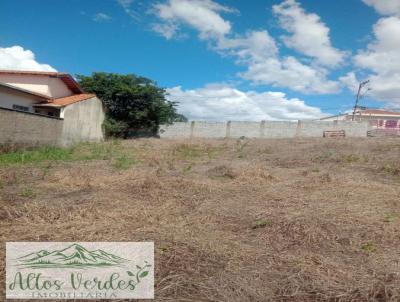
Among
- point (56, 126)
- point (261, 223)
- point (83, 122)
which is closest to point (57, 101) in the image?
point (83, 122)

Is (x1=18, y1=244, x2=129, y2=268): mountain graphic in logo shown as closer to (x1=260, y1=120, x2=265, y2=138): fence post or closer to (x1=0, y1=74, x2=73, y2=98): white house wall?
(x1=0, y1=74, x2=73, y2=98): white house wall

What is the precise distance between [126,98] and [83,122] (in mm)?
5430

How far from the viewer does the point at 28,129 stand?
13.1 meters

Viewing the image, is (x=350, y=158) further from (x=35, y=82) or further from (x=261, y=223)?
(x=35, y=82)

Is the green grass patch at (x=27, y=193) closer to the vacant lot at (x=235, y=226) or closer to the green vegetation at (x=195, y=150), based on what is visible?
the vacant lot at (x=235, y=226)

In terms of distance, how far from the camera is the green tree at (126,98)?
23.7 m

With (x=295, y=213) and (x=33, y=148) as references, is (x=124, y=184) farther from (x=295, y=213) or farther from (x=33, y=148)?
(x=33, y=148)

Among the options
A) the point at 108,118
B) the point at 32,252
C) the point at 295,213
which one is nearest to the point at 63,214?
the point at 32,252

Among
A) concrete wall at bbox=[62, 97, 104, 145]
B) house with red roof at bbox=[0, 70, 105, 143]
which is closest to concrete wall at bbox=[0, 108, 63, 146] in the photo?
house with red roof at bbox=[0, 70, 105, 143]

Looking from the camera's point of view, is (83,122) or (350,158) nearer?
(350,158)

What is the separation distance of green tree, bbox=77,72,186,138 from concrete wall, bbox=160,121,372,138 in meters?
2.91

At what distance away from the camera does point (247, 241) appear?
405cm

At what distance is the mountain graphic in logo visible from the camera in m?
3.05

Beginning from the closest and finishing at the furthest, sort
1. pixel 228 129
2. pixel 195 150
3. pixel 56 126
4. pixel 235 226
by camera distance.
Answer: pixel 235 226 < pixel 56 126 < pixel 195 150 < pixel 228 129
